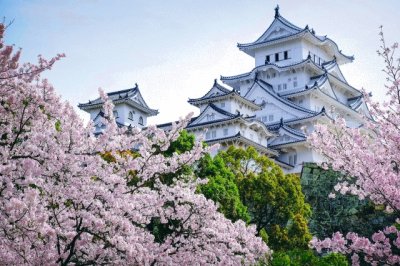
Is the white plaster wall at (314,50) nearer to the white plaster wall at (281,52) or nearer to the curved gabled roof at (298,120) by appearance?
the white plaster wall at (281,52)

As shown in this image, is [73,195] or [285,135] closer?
[73,195]

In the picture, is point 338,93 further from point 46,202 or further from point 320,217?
point 46,202

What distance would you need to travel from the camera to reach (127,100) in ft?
171

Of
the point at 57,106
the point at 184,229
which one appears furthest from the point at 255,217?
the point at 57,106

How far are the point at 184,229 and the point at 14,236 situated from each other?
3.24 meters

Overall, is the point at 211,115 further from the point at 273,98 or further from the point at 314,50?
the point at 314,50

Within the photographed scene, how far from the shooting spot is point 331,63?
2245 inches

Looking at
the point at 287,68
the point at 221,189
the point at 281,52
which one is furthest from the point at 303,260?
the point at 281,52

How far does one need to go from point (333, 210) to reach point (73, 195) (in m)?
15.1

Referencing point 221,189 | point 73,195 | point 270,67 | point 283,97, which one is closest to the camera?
point 73,195

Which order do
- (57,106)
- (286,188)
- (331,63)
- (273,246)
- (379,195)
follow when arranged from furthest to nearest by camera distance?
(331,63) → (286,188) → (273,246) → (57,106) → (379,195)

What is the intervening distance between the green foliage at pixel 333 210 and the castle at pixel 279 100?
16287 millimetres

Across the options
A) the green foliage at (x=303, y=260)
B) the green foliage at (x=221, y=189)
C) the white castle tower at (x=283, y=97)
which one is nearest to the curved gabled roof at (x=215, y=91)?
the white castle tower at (x=283, y=97)

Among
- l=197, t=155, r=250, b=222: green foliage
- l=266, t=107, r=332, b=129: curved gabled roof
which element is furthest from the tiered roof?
l=197, t=155, r=250, b=222: green foliage
